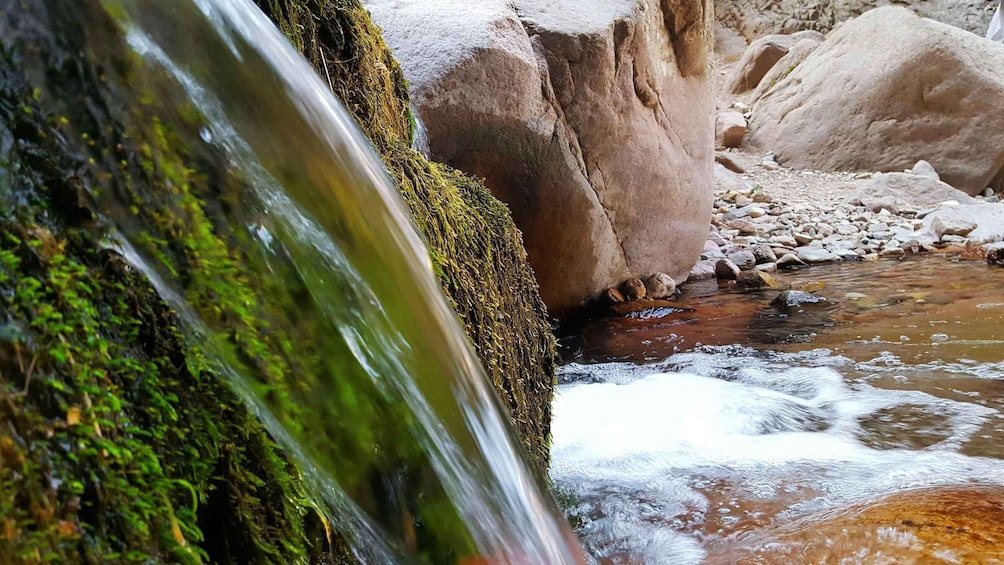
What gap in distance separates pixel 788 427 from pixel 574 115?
244cm

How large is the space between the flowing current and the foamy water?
1030 mm

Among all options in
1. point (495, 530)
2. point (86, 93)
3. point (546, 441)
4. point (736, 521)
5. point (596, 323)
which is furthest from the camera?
point (596, 323)

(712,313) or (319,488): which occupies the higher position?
(319,488)

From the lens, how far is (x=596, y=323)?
541 centimetres

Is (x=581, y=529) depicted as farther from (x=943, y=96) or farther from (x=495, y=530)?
(x=943, y=96)

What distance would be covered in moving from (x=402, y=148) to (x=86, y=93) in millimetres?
1441

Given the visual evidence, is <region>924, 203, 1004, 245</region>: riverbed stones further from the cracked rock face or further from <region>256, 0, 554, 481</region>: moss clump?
<region>256, 0, 554, 481</region>: moss clump

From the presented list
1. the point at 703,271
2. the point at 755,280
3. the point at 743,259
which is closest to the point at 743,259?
the point at 743,259

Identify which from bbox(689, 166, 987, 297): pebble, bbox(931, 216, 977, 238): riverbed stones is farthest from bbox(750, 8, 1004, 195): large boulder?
bbox(931, 216, 977, 238): riverbed stones

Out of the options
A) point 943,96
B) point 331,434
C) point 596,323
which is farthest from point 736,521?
point 943,96

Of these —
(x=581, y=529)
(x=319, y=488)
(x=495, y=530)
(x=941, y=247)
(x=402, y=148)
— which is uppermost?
(x=402, y=148)

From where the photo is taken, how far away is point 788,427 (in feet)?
10.3

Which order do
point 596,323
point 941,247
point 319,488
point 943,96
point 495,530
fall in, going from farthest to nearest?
1. point 943,96
2. point 941,247
3. point 596,323
4. point 495,530
5. point 319,488

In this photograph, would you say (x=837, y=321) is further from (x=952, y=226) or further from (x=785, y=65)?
(x=785, y=65)
